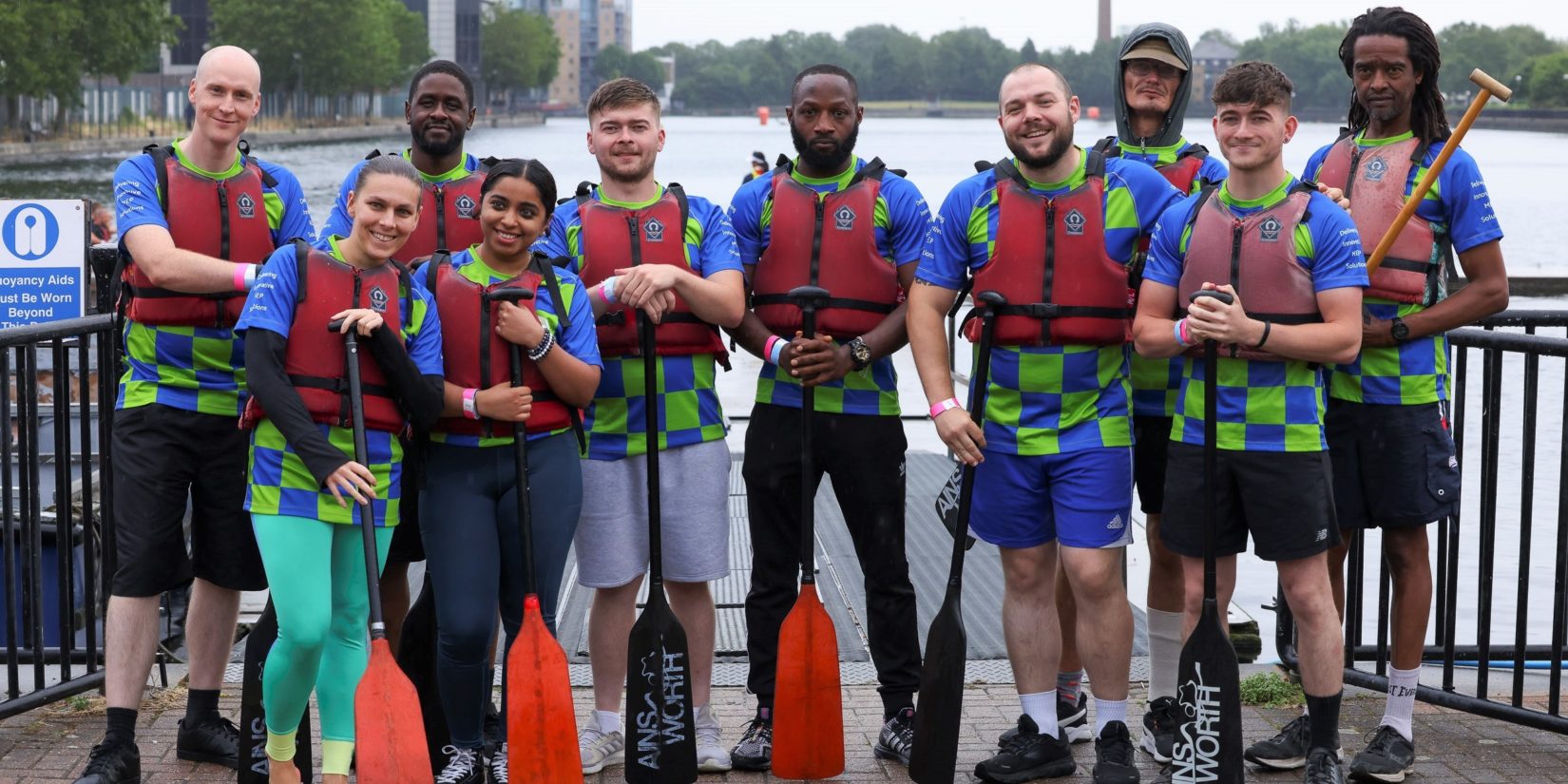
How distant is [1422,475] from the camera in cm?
417

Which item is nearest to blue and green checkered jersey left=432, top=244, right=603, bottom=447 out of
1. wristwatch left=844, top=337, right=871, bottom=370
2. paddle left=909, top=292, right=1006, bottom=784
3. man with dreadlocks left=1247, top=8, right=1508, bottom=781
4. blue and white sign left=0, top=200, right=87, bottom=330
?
wristwatch left=844, top=337, right=871, bottom=370

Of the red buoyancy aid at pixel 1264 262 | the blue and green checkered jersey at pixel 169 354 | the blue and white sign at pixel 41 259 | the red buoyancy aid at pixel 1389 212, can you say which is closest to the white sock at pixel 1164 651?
the red buoyancy aid at pixel 1264 262

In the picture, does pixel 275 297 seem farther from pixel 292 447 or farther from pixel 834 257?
pixel 834 257

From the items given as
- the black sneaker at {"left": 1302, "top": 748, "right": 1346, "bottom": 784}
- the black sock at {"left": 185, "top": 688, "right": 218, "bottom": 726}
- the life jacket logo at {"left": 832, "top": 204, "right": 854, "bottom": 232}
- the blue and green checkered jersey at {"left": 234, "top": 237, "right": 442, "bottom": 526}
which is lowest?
the black sneaker at {"left": 1302, "top": 748, "right": 1346, "bottom": 784}

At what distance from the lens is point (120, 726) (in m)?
4.16

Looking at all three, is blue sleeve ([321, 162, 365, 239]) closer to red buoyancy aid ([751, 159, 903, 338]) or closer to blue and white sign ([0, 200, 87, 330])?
red buoyancy aid ([751, 159, 903, 338])

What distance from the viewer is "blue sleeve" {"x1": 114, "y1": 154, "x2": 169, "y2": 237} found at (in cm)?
405

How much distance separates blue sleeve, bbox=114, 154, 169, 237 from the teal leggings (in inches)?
33.1

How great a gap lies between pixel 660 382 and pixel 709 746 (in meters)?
0.96

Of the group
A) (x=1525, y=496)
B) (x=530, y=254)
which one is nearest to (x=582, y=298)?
(x=530, y=254)

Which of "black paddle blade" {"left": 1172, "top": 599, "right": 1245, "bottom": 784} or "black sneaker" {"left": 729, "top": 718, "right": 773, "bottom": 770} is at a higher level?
"black paddle blade" {"left": 1172, "top": 599, "right": 1245, "bottom": 784}

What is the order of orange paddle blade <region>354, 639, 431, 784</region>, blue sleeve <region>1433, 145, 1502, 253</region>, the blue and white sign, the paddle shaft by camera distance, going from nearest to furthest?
orange paddle blade <region>354, 639, 431, 784</region>, the paddle shaft, blue sleeve <region>1433, 145, 1502, 253</region>, the blue and white sign

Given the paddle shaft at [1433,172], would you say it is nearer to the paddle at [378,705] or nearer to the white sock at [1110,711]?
the white sock at [1110,711]

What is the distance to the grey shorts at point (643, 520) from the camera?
4270 mm
